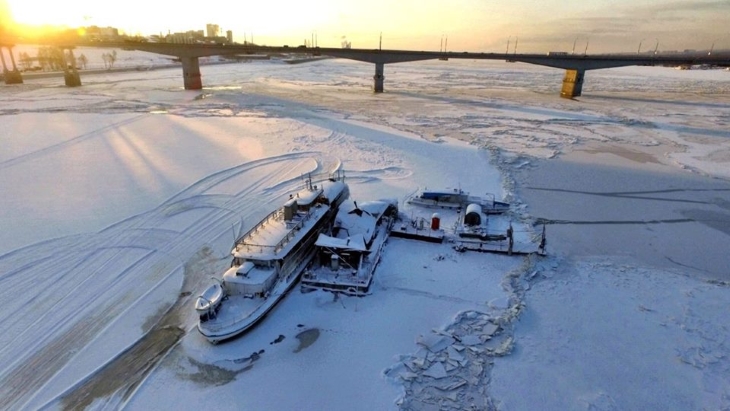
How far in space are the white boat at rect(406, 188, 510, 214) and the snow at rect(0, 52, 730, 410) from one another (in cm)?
116

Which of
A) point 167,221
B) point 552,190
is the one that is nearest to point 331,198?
point 167,221

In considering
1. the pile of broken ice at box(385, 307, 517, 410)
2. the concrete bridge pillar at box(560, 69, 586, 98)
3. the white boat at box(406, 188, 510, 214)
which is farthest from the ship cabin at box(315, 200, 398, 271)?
the concrete bridge pillar at box(560, 69, 586, 98)

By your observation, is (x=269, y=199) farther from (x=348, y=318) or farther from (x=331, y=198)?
(x=348, y=318)

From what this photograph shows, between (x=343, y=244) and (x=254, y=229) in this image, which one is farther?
(x=254, y=229)

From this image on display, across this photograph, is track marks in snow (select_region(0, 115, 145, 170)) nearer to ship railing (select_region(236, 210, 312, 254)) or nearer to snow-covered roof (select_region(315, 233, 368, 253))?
ship railing (select_region(236, 210, 312, 254))

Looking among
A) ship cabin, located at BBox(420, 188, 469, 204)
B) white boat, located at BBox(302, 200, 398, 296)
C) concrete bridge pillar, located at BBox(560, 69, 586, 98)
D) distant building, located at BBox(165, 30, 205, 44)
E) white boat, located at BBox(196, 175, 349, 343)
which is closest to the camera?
white boat, located at BBox(196, 175, 349, 343)

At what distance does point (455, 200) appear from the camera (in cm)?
2425

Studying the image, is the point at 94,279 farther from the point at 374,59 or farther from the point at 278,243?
the point at 374,59

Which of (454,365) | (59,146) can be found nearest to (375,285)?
(454,365)

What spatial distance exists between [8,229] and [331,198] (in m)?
15.8

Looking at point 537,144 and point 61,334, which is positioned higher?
point 537,144

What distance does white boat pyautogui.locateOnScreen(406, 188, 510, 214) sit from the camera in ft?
77.0

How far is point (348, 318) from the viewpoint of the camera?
48.0 ft

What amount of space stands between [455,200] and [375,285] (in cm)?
989
